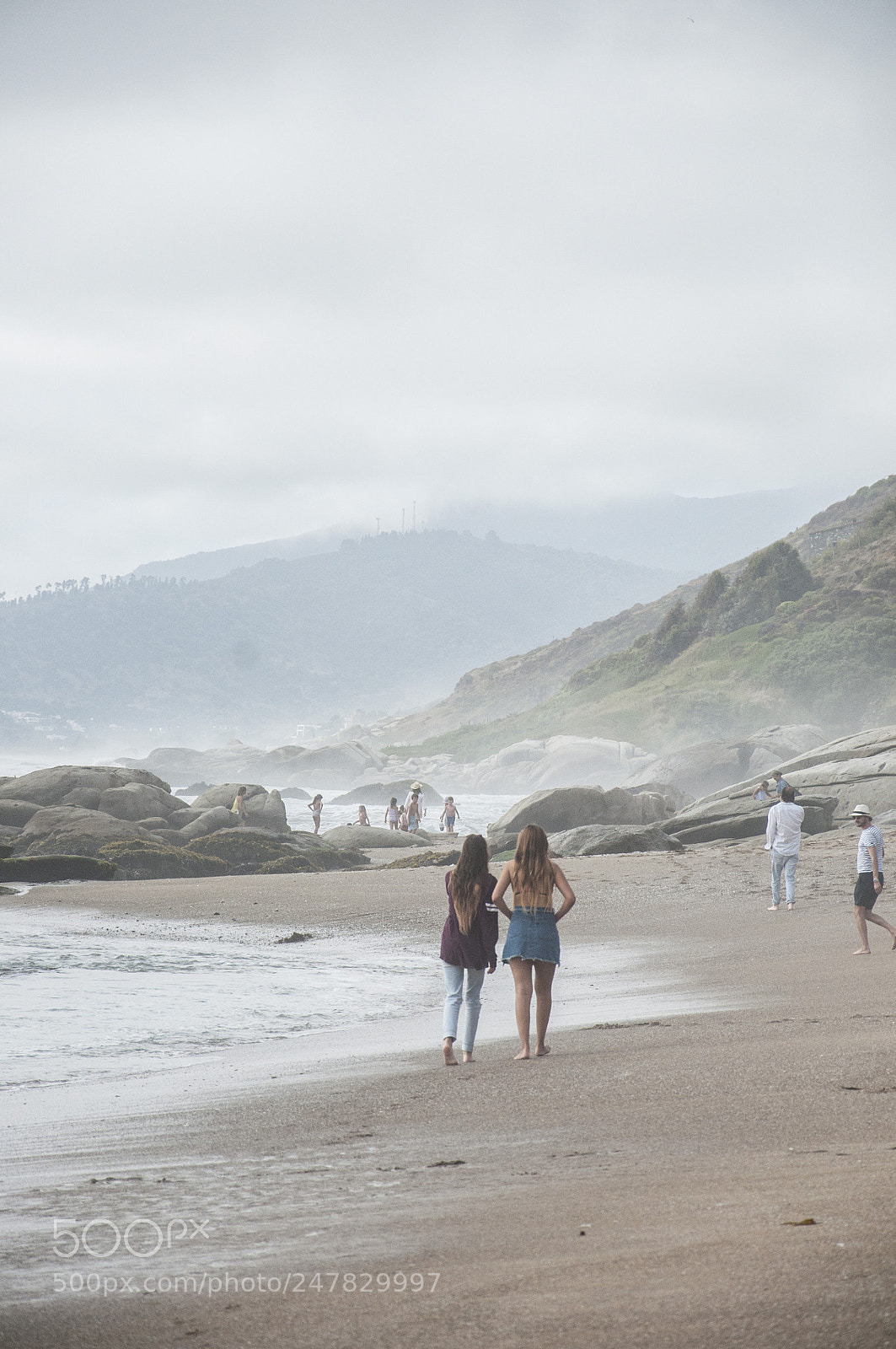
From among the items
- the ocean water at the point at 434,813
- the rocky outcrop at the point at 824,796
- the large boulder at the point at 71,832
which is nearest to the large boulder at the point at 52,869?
the large boulder at the point at 71,832

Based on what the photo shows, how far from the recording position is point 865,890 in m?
12.5

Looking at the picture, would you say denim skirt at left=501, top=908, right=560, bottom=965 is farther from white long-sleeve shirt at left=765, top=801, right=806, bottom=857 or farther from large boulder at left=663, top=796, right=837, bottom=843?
large boulder at left=663, top=796, right=837, bottom=843

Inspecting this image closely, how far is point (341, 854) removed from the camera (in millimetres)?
29453

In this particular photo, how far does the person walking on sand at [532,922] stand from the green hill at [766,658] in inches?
2847

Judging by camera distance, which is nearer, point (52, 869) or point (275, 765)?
point (52, 869)

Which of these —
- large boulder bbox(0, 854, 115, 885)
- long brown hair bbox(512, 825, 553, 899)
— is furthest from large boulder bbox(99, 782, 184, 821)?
long brown hair bbox(512, 825, 553, 899)

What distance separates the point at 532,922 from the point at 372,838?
28659mm

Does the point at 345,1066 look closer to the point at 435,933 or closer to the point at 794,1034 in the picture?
the point at 794,1034

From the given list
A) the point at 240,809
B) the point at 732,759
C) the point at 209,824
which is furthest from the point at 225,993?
the point at 732,759

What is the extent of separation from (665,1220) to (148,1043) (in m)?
7.19

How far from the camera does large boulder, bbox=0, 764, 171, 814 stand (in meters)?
34.6

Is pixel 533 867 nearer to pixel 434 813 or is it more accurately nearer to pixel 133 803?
pixel 133 803

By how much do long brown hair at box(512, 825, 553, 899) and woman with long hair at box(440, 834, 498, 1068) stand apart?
241 mm

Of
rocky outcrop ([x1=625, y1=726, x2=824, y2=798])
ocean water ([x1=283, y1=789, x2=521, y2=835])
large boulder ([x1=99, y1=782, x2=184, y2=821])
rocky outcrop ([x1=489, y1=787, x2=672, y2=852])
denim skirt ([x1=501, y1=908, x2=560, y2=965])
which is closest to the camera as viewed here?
denim skirt ([x1=501, y1=908, x2=560, y2=965])
